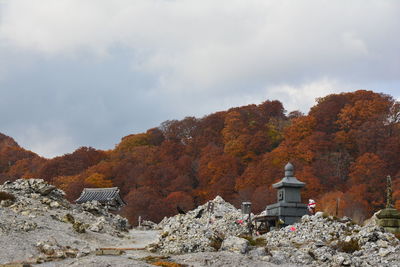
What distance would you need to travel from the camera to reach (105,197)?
49.9 m

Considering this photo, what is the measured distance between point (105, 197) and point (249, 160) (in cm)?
2306

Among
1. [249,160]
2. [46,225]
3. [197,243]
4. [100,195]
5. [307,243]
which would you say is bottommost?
[197,243]

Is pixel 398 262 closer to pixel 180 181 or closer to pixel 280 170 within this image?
pixel 280 170

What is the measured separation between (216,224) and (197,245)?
247 inches

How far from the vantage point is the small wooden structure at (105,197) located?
49438 millimetres

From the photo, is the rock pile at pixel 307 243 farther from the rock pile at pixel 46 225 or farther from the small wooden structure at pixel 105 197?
the small wooden structure at pixel 105 197

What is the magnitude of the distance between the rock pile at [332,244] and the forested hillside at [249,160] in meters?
17.5

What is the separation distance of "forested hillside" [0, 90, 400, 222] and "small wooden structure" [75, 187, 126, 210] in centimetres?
367

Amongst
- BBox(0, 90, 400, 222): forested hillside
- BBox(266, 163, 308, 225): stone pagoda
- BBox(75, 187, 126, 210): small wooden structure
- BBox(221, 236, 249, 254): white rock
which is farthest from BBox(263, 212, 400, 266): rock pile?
BBox(75, 187, 126, 210): small wooden structure

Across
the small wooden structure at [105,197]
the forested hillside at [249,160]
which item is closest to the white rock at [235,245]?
the forested hillside at [249,160]

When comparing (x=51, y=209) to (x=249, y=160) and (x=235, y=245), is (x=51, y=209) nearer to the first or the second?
(x=235, y=245)

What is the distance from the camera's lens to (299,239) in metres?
24.8

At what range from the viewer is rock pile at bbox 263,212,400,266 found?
2120 cm

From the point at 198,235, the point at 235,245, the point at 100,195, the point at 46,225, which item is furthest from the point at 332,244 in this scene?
the point at 100,195
